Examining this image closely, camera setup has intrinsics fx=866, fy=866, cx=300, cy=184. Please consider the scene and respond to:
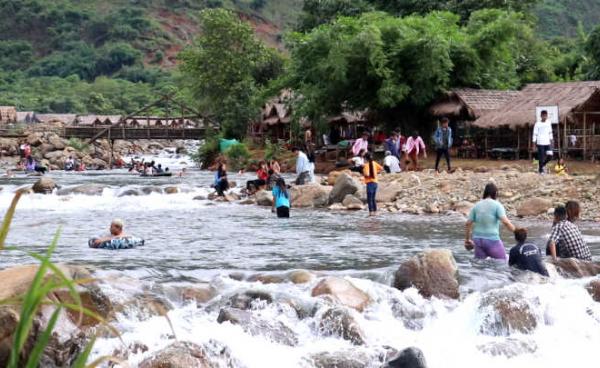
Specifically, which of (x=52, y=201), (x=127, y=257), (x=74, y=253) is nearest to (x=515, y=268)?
(x=127, y=257)

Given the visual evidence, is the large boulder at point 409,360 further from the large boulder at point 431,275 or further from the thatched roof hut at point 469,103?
the thatched roof hut at point 469,103

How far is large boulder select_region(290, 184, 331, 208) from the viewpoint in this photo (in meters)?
21.6

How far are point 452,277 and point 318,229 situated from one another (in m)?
6.92

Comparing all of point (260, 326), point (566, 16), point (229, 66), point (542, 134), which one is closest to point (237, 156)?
point (229, 66)

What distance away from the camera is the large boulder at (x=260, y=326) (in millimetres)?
8203

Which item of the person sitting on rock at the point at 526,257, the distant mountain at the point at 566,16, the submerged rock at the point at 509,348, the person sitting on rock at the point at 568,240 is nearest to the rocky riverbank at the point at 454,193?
the person sitting on rock at the point at 568,240

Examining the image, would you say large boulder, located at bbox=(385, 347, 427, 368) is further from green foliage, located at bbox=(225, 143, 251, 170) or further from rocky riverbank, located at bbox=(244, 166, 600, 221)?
green foliage, located at bbox=(225, 143, 251, 170)

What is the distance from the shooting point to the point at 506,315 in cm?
897

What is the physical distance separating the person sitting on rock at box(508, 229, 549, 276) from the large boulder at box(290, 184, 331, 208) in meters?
11.0

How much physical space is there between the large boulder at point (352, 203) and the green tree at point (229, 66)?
1050 inches

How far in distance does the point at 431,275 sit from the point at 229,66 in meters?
38.7

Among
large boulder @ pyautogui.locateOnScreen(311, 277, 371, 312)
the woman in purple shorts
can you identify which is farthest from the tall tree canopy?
large boulder @ pyautogui.locateOnScreen(311, 277, 371, 312)

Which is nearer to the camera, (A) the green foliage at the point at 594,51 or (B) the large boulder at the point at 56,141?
(A) the green foliage at the point at 594,51

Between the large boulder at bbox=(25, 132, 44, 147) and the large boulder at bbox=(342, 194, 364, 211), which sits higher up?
the large boulder at bbox=(25, 132, 44, 147)
